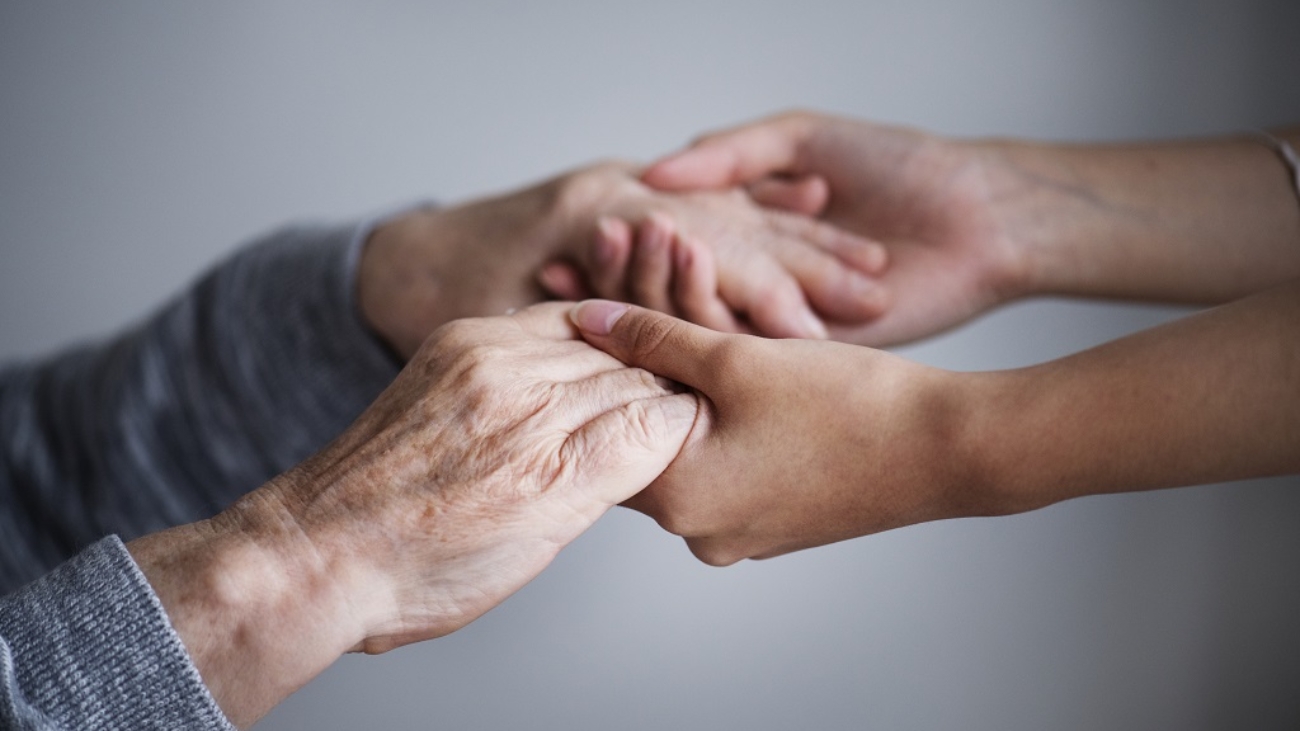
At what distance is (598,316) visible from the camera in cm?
87

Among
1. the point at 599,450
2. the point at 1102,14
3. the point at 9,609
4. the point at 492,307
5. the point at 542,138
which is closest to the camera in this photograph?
the point at 9,609

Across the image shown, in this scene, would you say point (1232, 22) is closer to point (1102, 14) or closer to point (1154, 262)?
point (1102, 14)

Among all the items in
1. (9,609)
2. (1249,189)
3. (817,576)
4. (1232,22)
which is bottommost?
(817,576)

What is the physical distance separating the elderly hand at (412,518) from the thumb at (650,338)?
27mm

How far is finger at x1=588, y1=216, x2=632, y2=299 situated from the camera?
113cm

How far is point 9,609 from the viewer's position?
63 centimetres

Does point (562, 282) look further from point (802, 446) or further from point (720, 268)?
point (802, 446)

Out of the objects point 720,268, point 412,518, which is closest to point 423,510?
point 412,518

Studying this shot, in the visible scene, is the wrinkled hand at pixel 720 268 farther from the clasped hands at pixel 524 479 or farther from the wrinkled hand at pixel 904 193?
the clasped hands at pixel 524 479

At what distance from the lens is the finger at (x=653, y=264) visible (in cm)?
112

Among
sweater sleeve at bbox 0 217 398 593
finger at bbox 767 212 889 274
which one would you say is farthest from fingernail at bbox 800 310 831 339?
sweater sleeve at bbox 0 217 398 593

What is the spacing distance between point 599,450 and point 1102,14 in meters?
1.11

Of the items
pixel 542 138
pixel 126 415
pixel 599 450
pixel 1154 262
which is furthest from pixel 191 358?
pixel 1154 262

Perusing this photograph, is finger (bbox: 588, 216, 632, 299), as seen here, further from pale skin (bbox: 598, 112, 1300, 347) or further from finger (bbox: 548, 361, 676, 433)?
finger (bbox: 548, 361, 676, 433)
